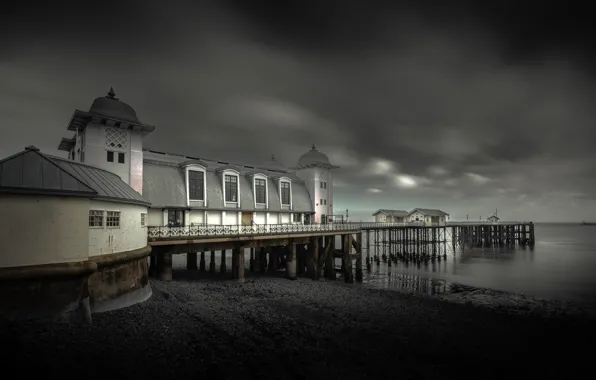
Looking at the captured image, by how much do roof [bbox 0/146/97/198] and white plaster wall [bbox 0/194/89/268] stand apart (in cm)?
30

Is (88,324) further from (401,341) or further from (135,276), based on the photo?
(401,341)

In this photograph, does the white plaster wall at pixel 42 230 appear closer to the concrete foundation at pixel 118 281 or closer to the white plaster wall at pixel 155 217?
the concrete foundation at pixel 118 281

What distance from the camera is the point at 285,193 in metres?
31.5

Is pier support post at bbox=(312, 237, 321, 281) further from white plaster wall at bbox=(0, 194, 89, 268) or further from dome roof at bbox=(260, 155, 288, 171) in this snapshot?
white plaster wall at bbox=(0, 194, 89, 268)

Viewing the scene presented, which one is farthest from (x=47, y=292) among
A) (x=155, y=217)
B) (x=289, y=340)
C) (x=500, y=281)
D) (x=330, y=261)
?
(x=500, y=281)

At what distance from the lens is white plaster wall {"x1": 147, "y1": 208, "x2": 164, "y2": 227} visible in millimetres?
21672

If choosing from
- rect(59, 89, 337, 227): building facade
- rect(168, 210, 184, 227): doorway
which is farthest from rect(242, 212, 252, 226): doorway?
rect(168, 210, 184, 227): doorway

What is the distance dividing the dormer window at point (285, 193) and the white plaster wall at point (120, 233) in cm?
1652

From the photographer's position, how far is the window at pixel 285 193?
31141mm

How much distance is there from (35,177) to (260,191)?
1949 cm

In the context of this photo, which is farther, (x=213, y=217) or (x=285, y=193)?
(x=285, y=193)

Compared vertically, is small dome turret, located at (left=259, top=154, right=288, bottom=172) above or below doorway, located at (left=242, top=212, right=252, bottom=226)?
above

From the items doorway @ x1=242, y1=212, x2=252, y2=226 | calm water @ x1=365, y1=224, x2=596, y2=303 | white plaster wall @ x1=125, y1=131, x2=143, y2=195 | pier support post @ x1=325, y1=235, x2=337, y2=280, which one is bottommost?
calm water @ x1=365, y1=224, x2=596, y2=303

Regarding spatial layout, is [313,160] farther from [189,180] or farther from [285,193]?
[189,180]
